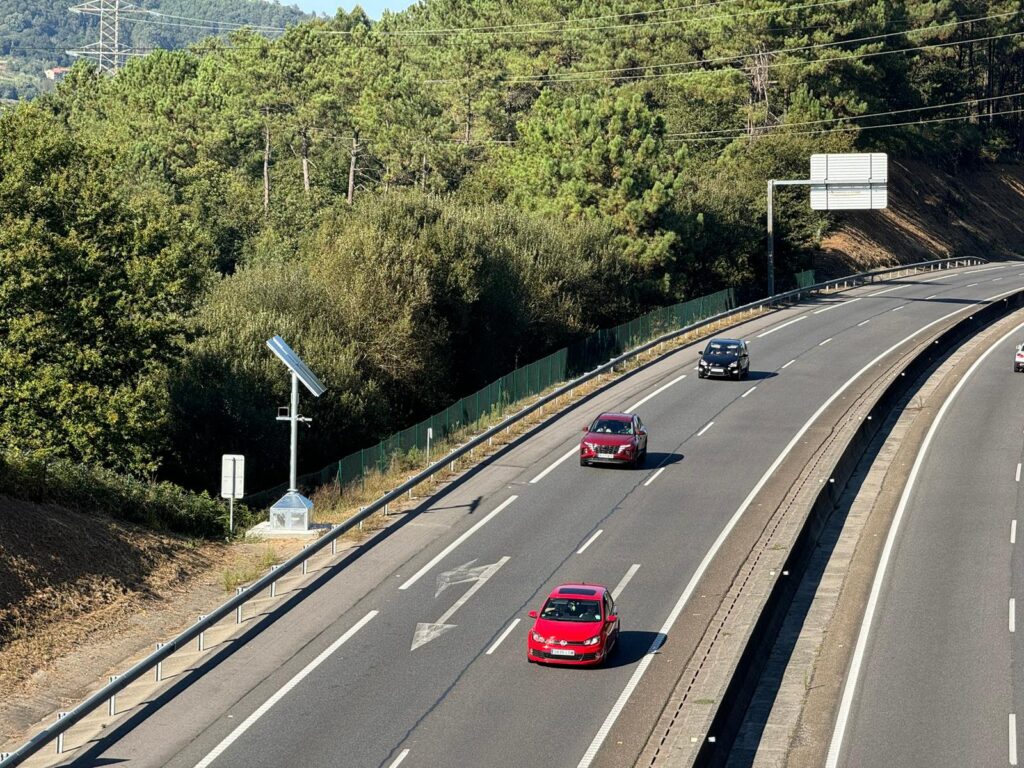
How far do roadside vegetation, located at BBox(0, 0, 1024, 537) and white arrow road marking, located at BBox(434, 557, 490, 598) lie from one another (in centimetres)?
818

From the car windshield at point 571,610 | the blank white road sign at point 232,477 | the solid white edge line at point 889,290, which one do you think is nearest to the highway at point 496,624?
the car windshield at point 571,610

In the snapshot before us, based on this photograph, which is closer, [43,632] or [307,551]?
[43,632]

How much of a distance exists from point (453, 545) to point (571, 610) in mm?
8620

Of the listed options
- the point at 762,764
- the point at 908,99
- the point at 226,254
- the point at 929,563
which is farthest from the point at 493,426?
the point at 908,99

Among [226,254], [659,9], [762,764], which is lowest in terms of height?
[762,764]

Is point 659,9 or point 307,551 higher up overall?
point 659,9

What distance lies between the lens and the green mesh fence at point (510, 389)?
42.2 m

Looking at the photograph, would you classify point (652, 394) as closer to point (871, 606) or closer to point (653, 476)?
point (653, 476)

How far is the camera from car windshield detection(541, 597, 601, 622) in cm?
2600

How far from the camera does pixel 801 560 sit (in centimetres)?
3422

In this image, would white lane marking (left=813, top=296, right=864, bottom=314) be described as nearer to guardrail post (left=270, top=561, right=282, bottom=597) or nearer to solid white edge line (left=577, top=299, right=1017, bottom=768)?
solid white edge line (left=577, top=299, right=1017, bottom=768)

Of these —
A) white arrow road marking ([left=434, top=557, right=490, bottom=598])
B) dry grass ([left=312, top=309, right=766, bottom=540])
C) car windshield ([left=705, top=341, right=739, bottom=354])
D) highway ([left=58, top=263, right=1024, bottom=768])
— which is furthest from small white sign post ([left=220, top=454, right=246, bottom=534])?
car windshield ([left=705, top=341, right=739, bottom=354])

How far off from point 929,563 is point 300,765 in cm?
1886

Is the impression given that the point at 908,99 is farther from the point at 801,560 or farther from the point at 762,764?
the point at 762,764
